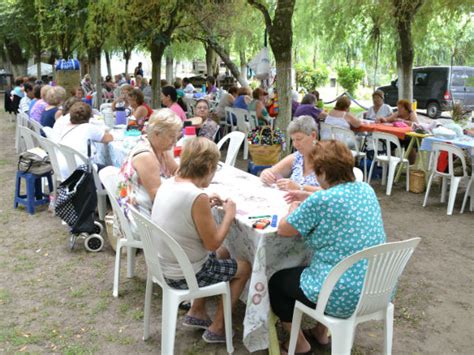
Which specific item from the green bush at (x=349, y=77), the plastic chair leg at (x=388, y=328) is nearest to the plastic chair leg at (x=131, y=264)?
the plastic chair leg at (x=388, y=328)

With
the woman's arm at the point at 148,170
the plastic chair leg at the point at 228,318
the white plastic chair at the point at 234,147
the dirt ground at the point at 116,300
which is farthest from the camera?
the white plastic chair at the point at 234,147

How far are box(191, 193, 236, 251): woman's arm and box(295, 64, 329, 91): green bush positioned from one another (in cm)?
2325

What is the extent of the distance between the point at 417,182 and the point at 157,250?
17.0ft

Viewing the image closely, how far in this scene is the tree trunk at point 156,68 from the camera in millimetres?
10289

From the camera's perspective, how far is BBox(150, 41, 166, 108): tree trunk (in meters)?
10.3

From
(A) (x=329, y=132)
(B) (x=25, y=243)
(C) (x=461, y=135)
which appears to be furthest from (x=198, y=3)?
(B) (x=25, y=243)

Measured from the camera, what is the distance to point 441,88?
1861cm

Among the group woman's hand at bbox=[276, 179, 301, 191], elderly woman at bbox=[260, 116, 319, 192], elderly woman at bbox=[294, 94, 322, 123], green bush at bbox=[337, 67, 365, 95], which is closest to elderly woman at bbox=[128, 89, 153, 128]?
elderly woman at bbox=[294, 94, 322, 123]

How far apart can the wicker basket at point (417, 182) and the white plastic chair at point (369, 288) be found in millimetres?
4797

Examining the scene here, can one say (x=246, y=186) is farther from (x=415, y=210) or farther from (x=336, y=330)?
(x=415, y=210)

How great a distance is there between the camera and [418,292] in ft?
13.6

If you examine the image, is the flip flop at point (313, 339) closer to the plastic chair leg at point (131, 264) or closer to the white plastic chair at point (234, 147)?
the plastic chair leg at point (131, 264)

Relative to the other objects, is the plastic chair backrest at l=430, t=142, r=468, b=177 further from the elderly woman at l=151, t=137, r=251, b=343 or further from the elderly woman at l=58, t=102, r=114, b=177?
the elderly woman at l=151, t=137, r=251, b=343

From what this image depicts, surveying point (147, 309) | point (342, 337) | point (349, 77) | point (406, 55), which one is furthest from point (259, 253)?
point (349, 77)
